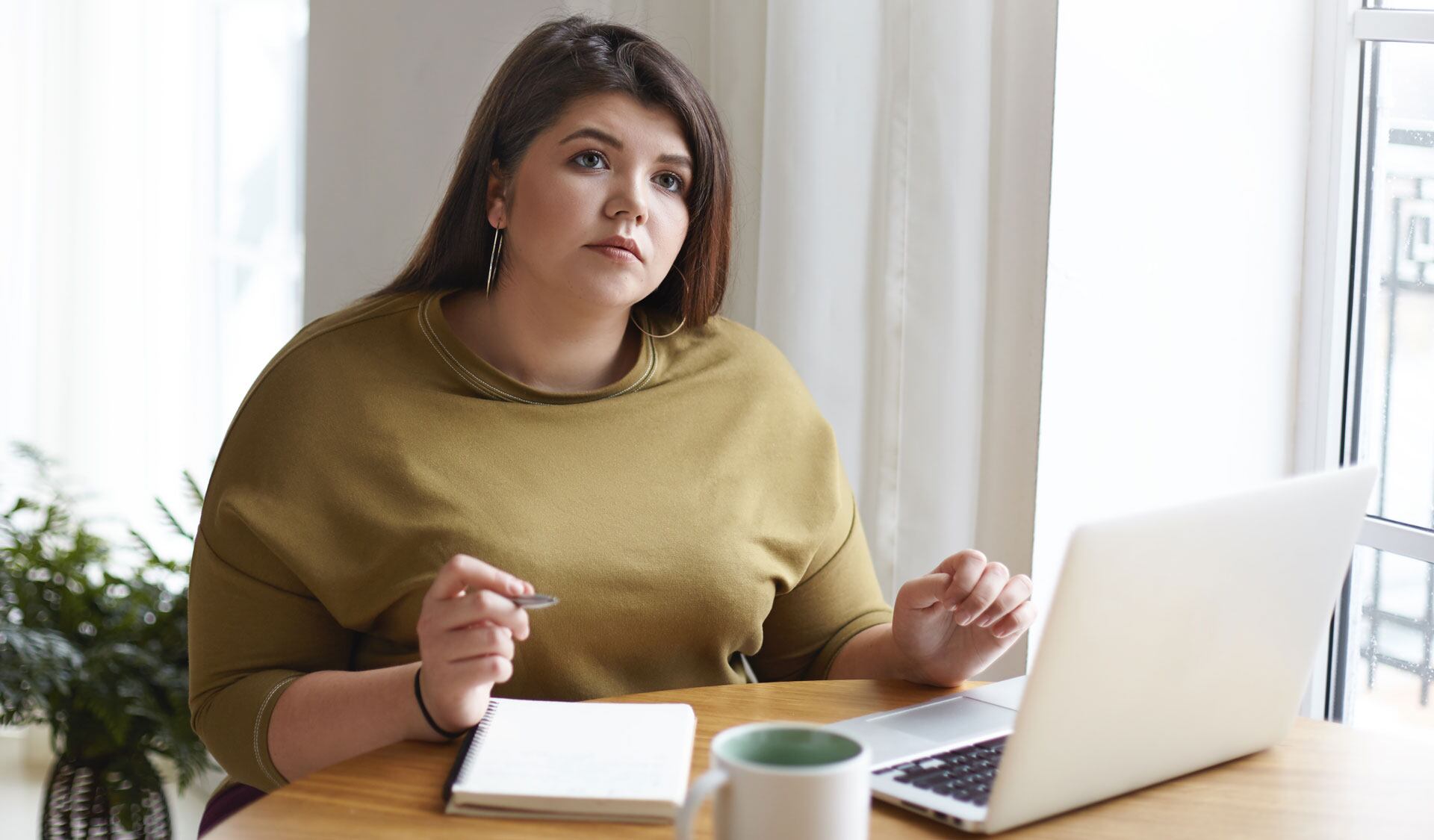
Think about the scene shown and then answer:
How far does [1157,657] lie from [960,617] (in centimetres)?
36

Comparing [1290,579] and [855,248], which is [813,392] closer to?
[855,248]

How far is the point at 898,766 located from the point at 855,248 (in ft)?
3.44

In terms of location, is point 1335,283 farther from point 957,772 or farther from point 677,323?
point 957,772

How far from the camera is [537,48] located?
4.97ft

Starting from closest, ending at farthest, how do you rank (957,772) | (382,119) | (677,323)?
(957,772) < (677,323) < (382,119)

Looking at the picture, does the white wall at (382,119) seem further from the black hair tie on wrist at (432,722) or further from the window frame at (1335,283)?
the black hair tie on wrist at (432,722)

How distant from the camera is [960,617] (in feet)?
3.97

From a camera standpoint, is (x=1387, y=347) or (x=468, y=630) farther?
(x=1387, y=347)

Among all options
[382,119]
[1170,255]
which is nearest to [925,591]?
[1170,255]

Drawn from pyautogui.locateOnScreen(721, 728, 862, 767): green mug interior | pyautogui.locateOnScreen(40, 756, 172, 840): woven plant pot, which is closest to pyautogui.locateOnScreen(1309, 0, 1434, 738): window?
pyautogui.locateOnScreen(721, 728, 862, 767): green mug interior

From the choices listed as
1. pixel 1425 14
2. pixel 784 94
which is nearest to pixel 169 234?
pixel 784 94

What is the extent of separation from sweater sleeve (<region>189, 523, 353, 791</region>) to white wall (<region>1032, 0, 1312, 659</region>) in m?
0.97

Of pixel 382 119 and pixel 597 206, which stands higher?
pixel 382 119

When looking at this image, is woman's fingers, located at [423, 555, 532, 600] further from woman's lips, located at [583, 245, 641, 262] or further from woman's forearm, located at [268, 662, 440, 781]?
woman's lips, located at [583, 245, 641, 262]
